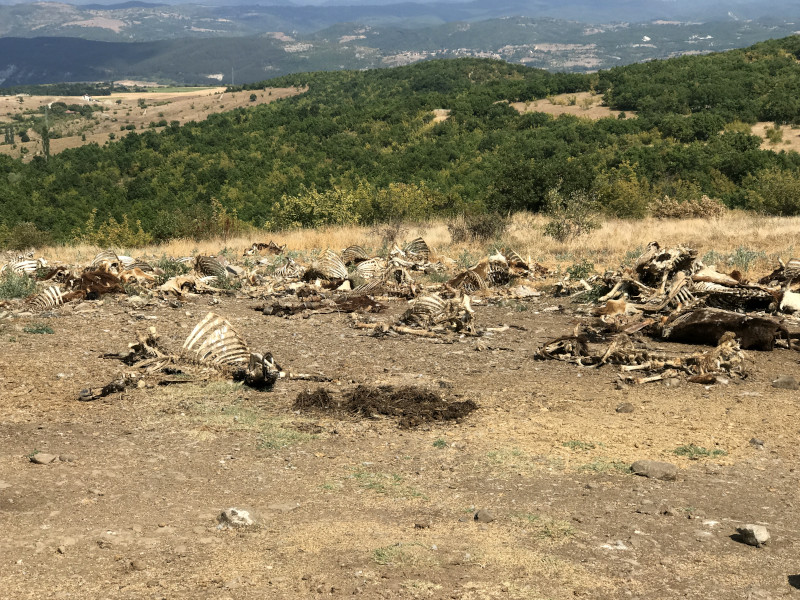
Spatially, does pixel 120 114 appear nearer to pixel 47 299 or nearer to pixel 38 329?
pixel 47 299

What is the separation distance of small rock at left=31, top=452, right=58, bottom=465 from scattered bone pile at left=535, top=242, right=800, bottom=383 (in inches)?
175

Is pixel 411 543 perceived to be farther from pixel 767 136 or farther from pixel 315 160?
pixel 315 160

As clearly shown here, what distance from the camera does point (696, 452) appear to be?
15.9 feet

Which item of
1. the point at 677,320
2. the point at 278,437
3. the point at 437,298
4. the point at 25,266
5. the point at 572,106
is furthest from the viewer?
the point at 572,106

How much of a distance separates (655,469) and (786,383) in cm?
241

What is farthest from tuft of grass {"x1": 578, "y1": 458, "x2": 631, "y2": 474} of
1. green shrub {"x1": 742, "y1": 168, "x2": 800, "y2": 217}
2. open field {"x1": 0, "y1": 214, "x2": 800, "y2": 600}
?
green shrub {"x1": 742, "y1": 168, "x2": 800, "y2": 217}

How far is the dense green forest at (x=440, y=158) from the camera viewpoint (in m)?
20.6

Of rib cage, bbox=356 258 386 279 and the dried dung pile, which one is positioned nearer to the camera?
the dried dung pile

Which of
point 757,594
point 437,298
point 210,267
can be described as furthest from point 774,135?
point 757,594

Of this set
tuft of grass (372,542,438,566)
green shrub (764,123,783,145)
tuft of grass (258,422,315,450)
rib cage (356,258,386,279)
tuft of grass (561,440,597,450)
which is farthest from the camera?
green shrub (764,123,783,145)

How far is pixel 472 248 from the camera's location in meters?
14.2

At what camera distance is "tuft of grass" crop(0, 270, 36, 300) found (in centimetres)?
973

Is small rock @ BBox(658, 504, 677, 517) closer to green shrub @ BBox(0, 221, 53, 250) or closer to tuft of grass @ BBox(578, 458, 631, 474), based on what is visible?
tuft of grass @ BBox(578, 458, 631, 474)

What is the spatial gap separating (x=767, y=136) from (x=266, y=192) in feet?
95.1
